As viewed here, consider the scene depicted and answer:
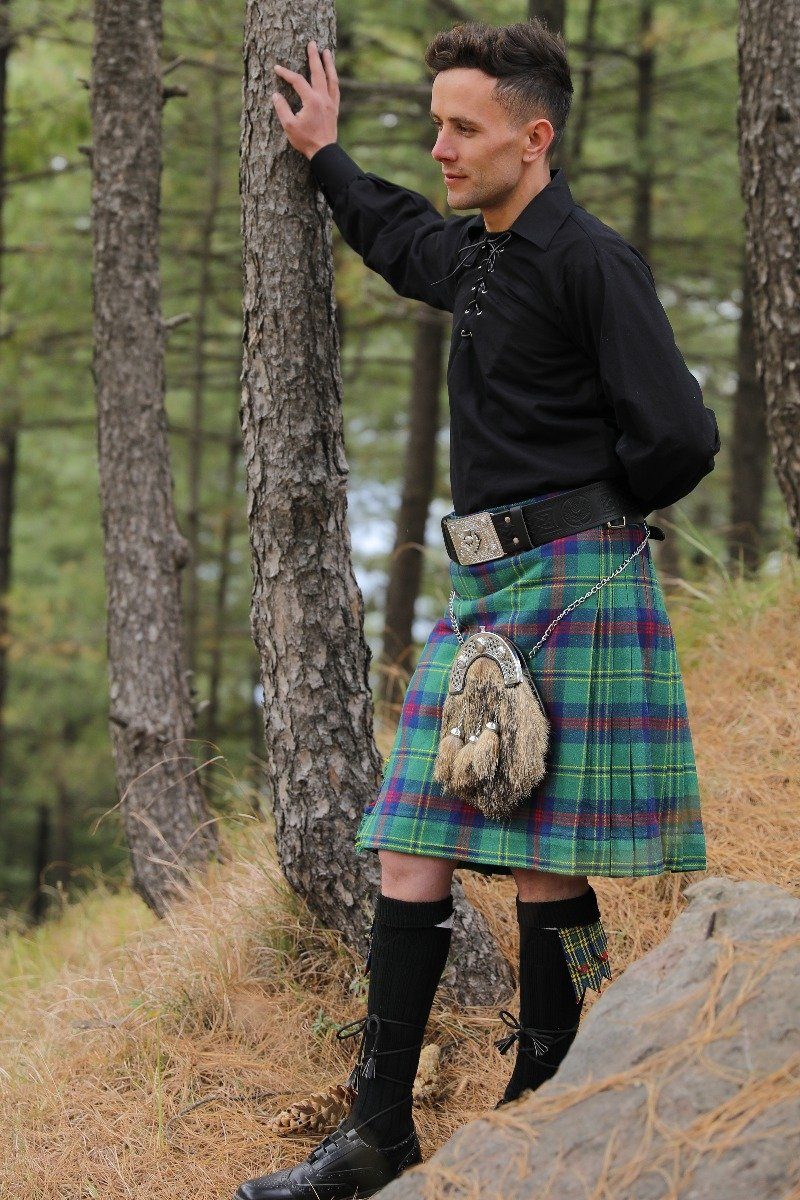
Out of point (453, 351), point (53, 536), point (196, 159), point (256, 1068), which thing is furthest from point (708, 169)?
point (53, 536)

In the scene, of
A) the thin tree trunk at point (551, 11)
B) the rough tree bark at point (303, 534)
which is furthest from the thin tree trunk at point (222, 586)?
the rough tree bark at point (303, 534)

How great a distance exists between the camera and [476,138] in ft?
7.99

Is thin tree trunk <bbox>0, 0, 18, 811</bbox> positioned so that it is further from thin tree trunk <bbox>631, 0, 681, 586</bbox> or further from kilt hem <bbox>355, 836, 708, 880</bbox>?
kilt hem <bbox>355, 836, 708, 880</bbox>

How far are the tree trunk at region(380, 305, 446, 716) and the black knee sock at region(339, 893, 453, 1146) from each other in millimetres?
4634

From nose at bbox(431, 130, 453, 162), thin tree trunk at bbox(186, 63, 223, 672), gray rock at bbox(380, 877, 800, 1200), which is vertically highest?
thin tree trunk at bbox(186, 63, 223, 672)

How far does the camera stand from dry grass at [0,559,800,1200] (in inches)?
110

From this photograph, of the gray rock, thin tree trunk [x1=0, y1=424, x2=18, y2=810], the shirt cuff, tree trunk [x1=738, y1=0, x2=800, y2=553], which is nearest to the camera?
the gray rock

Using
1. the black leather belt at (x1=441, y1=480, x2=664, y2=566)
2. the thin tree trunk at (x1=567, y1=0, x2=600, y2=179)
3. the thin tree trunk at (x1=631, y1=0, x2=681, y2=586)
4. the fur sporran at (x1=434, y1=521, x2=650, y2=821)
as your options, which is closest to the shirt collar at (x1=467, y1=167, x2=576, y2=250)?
the black leather belt at (x1=441, y1=480, x2=664, y2=566)

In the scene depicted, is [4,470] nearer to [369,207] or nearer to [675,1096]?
[369,207]

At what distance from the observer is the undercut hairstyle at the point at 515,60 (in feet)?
7.89

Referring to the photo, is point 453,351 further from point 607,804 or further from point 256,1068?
point 256,1068

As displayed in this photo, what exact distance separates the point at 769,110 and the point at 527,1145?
12.8 feet

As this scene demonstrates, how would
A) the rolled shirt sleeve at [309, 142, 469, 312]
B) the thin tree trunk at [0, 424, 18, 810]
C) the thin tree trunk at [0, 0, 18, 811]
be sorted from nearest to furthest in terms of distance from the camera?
the rolled shirt sleeve at [309, 142, 469, 312]
the thin tree trunk at [0, 0, 18, 811]
the thin tree trunk at [0, 424, 18, 810]

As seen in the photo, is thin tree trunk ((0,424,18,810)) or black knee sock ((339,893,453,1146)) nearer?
black knee sock ((339,893,453,1146))
